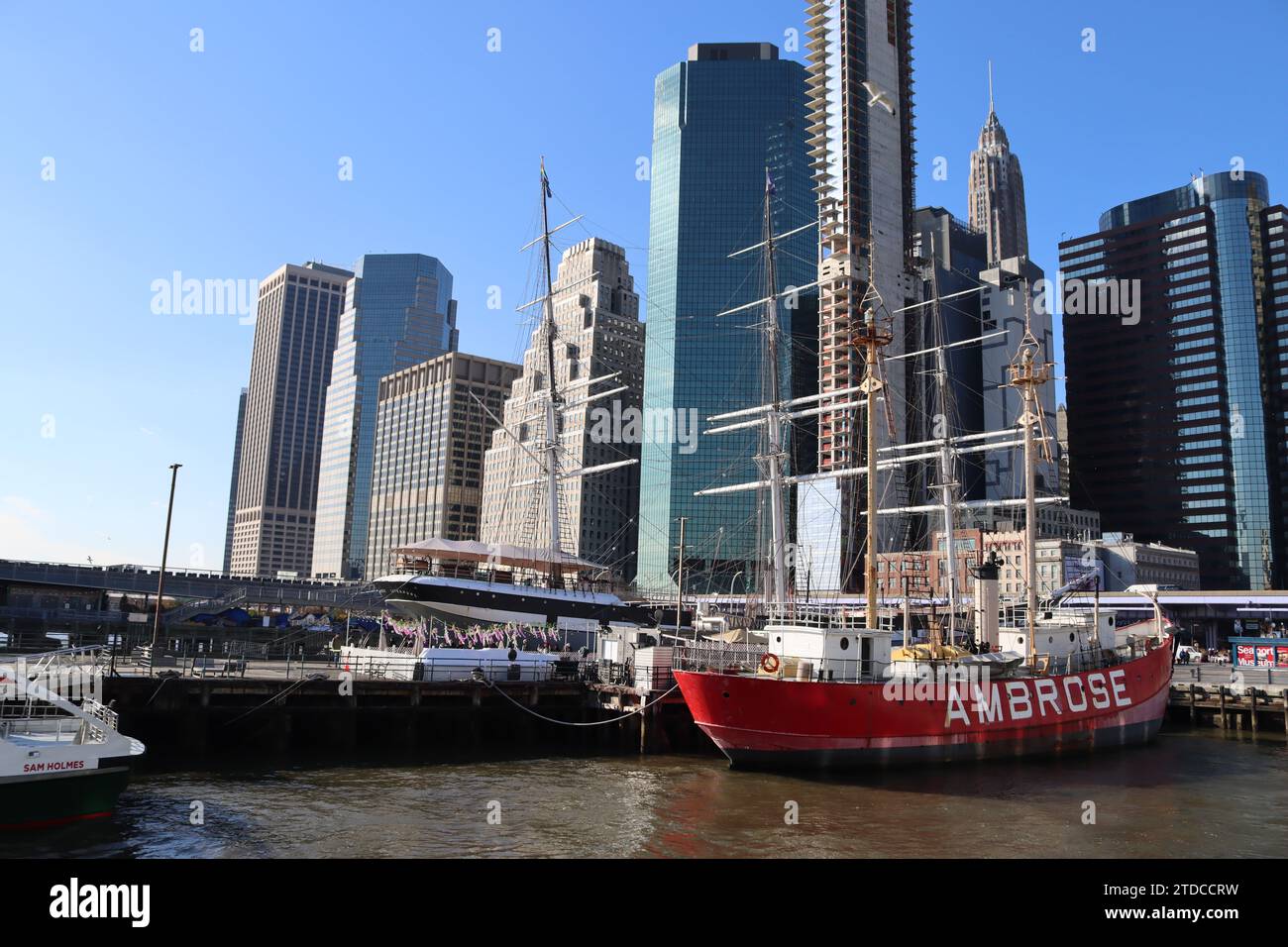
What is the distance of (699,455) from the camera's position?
480 ft

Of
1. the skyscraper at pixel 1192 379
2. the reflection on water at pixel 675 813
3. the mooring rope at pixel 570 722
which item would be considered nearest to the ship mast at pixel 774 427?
the mooring rope at pixel 570 722

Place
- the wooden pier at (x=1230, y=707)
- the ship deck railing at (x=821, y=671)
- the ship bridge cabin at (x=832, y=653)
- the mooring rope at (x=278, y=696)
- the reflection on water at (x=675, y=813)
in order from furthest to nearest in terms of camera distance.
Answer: the wooden pier at (x=1230, y=707) < the mooring rope at (x=278, y=696) < the ship bridge cabin at (x=832, y=653) < the ship deck railing at (x=821, y=671) < the reflection on water at (x=675, y=813)

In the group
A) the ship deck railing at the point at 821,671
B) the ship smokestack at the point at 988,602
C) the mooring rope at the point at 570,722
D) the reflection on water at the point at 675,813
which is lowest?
the reflection on water at the point at 675,813

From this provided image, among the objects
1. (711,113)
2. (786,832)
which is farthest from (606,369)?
(786,832)

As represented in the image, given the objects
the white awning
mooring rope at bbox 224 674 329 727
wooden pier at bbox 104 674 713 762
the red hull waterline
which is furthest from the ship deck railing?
the white awning

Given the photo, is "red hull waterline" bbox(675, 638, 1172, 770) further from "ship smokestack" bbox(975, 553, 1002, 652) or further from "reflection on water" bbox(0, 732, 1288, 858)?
"ship smokestack" bbox(975, 553, 1002, 652)

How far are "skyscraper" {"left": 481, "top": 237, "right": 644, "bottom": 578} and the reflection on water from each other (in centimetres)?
11866

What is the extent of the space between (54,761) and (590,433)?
135 metres

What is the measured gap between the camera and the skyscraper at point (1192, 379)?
15912 centimetres

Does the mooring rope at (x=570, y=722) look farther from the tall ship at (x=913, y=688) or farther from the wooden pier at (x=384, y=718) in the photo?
the tall ship at (x=913, y=688)

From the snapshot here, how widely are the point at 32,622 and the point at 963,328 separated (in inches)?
5924

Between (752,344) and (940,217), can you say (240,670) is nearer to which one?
(752,344)

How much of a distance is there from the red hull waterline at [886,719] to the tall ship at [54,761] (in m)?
17.3

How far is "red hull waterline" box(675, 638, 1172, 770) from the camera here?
30188 mm
